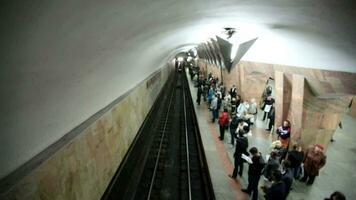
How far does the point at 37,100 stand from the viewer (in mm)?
2732

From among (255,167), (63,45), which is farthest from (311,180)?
(63,45)

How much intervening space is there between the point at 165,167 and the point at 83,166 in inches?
185

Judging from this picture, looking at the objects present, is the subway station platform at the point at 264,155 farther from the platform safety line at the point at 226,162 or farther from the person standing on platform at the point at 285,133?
the person standing on platform at the point at 285,133

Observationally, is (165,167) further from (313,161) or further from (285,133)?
(313,161)

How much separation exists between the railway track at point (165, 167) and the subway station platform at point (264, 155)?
1.55 feet

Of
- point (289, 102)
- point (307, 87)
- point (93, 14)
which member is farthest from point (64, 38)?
point (289, 102)

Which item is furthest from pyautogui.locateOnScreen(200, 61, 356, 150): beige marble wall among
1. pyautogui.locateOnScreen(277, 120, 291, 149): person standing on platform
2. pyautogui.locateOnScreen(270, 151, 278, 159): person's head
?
pyautogui.locateOnScreen(270, 151, 278, 159): person's head

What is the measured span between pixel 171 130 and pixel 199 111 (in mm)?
2437

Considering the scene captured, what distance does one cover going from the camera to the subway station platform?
6.88m

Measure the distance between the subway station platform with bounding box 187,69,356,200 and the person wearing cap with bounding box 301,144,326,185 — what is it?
0.33 metres

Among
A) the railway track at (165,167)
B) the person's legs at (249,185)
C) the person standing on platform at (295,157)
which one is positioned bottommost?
the railway track at (165,167)

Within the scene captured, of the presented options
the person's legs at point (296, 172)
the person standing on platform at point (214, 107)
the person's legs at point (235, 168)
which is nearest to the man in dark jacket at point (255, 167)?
the person's legs at point (235, 168)

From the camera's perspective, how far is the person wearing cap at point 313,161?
22.6ft

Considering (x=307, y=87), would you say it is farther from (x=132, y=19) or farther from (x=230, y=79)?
(x=230, y=79)
